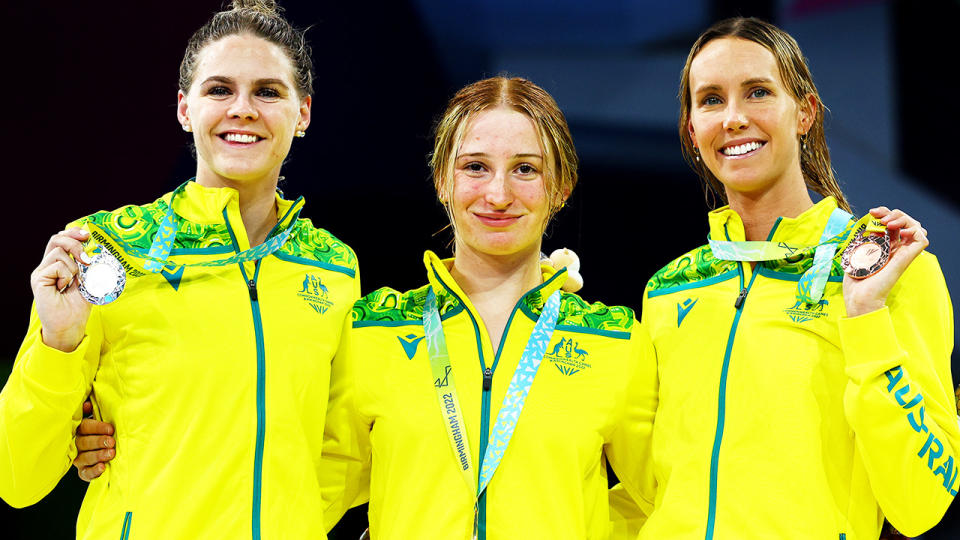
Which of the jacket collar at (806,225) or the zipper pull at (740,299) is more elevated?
the jacket collar at (806,225)

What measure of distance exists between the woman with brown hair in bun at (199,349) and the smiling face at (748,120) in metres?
0.98

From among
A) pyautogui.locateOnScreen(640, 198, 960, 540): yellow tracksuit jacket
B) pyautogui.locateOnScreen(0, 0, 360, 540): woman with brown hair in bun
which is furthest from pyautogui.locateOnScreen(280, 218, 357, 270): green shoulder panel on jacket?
pyautogui.locateOnScreen(640, 198, 960, 540): yellow tracksuit jacket

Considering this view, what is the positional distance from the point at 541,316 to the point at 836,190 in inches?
33.6

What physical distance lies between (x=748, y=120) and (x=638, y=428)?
77cm

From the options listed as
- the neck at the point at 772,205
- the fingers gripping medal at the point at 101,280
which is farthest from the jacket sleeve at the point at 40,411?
the neck at the point at 772,205

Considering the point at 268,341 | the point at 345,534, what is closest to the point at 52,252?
the point at 268,341

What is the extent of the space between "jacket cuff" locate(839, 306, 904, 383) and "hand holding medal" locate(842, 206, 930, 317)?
0.03 metres

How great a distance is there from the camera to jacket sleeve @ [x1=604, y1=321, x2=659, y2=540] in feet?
7.76

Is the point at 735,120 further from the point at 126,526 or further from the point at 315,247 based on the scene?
the point at 126,526

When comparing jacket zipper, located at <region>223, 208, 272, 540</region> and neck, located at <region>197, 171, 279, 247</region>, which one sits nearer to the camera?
jacket zipper, located at <region>223, 208, 272, 540</region>

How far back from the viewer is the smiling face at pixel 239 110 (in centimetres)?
245

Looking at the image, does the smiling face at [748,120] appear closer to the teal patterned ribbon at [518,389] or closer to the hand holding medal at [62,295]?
the teal patterned ribbon at [518,389]

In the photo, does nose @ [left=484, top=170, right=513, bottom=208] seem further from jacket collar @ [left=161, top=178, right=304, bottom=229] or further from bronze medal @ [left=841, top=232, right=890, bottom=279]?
bronze medal @ [left=841, top=232, right=890, bottom=279]

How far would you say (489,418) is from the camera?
7.34 feet
